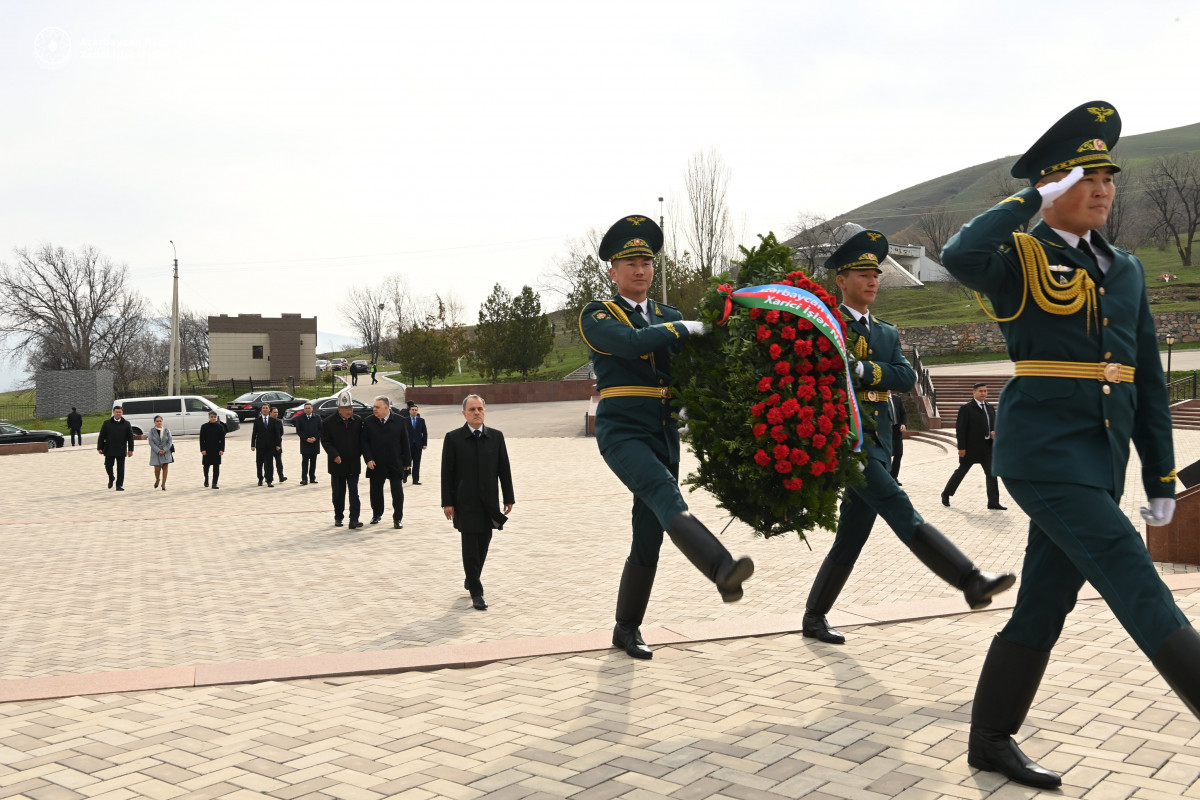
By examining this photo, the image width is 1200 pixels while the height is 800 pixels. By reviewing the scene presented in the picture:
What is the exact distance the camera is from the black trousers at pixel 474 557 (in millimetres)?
7711

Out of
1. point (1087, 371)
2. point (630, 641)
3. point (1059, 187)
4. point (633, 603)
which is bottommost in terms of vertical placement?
point (630, 641)

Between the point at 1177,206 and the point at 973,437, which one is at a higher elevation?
the point at 1177,206

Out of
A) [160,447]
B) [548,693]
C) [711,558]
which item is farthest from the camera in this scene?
[160,447]

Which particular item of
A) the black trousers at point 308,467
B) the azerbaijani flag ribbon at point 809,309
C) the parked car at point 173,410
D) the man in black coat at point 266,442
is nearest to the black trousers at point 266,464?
the man in black coat at point 266,442

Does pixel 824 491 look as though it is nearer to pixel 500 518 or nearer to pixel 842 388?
pixel 842 388

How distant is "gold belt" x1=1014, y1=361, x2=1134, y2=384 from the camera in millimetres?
3447

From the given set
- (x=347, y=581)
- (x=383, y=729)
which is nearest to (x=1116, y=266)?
(x=383, y=729)

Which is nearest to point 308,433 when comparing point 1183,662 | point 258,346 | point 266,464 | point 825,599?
point 266,464

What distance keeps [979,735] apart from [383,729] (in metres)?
2.50

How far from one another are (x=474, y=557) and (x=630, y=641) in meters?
2.62

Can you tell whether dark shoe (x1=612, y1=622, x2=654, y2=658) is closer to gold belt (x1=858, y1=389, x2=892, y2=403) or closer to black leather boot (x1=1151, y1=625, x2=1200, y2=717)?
gold belt (x1=858, y1=389, x2=892, y2=403)

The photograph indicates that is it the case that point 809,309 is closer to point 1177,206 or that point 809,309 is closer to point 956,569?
point 956,569

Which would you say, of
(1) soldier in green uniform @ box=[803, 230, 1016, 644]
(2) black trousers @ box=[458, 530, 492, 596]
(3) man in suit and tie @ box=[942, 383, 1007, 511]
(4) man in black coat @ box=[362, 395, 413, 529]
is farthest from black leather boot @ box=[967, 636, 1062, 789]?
(4) man in black coat @ box=[362, 395, 413, 529]

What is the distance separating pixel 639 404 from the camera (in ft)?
17.1
